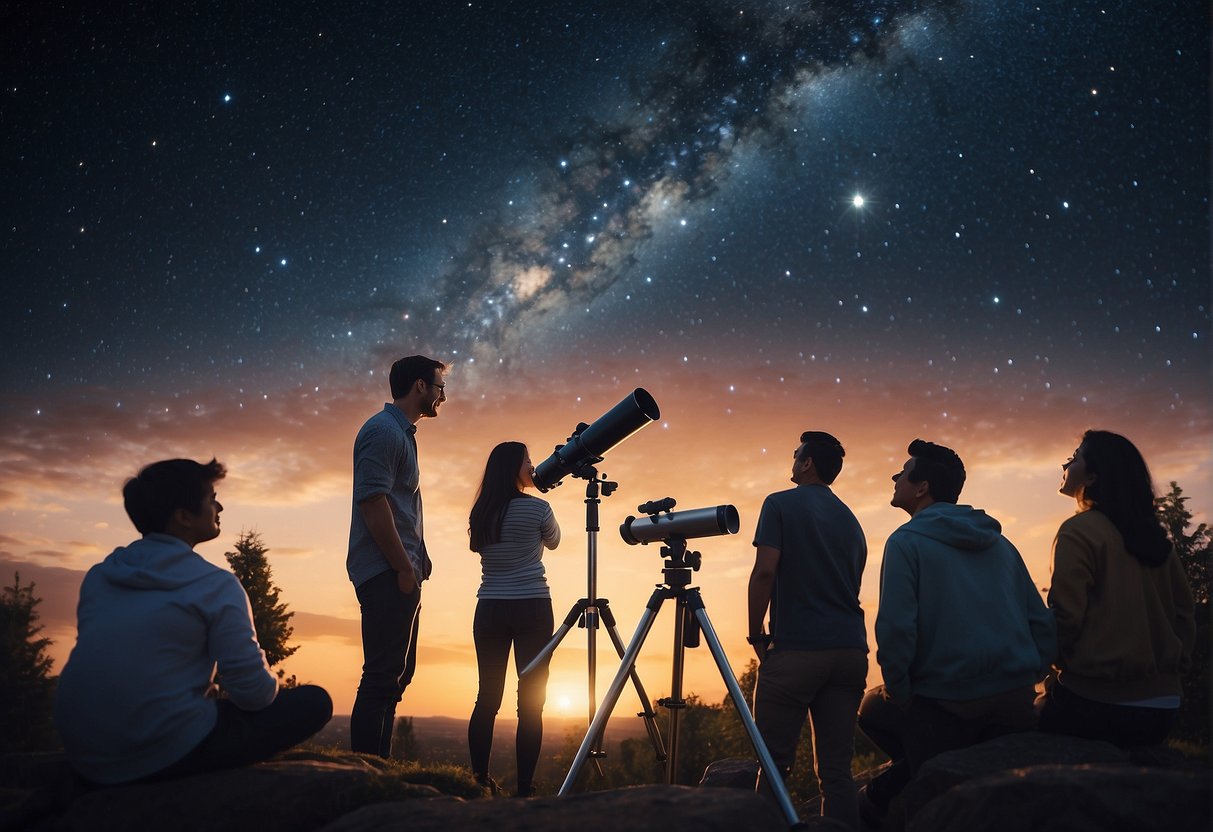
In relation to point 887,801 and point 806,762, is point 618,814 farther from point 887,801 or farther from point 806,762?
point 806,762

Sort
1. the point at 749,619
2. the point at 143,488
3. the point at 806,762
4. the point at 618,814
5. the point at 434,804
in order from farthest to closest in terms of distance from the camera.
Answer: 1. the point at 806,762
2. the point at 749,619
3. the point at 143,488
4. the point at 434,804
5. the point at 618,814

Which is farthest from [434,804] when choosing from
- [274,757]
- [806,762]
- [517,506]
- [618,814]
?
[806,762]

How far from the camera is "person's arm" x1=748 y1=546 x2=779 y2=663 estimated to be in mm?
4160

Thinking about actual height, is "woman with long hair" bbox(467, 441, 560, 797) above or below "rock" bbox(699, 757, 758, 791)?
above

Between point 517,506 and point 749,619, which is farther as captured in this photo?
point 517,506

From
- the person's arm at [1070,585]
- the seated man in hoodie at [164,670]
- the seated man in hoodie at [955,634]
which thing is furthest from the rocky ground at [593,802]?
the person's arm at [1070,585]

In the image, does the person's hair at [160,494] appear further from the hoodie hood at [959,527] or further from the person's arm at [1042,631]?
the person's arm at [1042,631]

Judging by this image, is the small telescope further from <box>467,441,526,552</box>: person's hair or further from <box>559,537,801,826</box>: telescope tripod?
<box>467,441,526,552</box>: person's hair

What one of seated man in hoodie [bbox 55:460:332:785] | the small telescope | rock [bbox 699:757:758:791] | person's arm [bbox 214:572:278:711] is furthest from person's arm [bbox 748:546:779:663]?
person's arm [bbox 214:572:278:711]

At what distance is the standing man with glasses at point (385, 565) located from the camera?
4.36 m

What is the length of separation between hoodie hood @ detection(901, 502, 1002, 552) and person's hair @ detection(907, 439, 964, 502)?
0.68ft

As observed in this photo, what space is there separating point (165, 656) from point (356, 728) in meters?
1.72

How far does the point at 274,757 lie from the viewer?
3.37 metres

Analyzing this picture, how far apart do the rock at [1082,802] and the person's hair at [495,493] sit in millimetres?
3413
